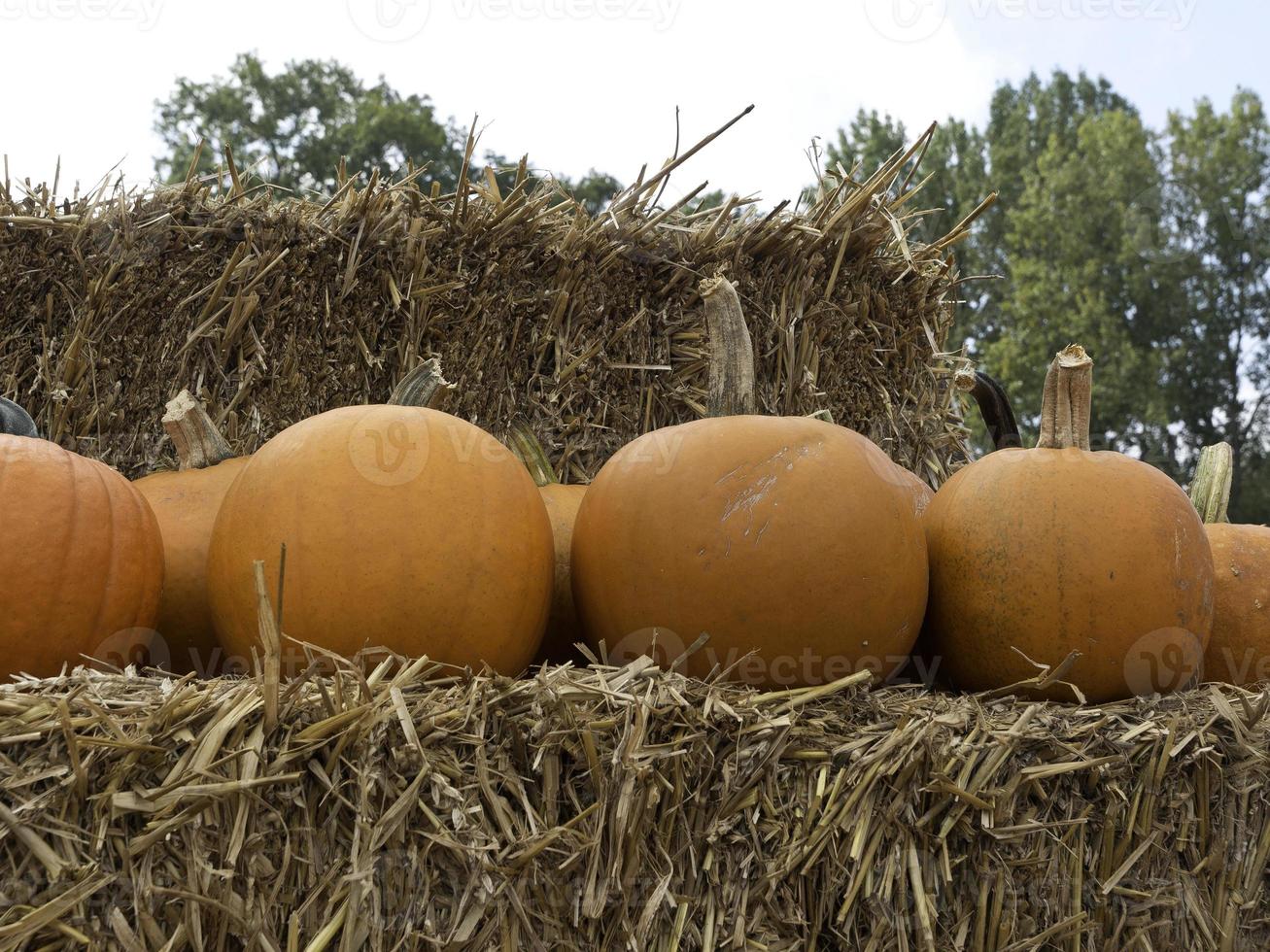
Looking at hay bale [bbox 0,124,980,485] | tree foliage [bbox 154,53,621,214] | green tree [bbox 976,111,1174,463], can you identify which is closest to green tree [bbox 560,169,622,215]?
tree foliage [bbox 154,53,621,214]

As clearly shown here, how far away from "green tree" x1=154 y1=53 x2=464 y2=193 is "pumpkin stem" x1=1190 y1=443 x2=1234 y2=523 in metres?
20.2

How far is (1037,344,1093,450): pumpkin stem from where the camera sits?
2051 millimetres

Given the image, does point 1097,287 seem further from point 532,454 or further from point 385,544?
point 385,544

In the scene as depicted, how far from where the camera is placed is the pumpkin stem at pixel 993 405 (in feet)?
9.30

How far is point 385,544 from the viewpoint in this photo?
68.3 inches

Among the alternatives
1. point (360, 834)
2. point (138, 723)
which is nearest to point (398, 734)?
point (360, 834)

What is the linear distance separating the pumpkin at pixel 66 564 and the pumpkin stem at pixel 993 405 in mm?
1981

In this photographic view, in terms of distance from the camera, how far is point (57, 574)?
1.76m

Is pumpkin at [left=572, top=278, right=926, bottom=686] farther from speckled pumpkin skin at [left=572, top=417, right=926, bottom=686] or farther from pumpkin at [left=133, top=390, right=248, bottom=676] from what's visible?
pumpkin at [left=133, top=390, right=248, bottom=676]

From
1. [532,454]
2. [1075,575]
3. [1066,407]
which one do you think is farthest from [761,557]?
[532,454]

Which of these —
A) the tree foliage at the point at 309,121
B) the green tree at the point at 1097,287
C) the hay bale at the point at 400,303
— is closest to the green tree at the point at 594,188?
the tree foliage at the point at 309,121

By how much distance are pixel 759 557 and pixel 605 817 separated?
0.56 metres

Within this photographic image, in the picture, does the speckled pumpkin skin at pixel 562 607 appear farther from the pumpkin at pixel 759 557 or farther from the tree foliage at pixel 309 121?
the tree foliage at pixel 309 121

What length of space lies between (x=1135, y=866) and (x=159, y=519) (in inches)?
72.7
